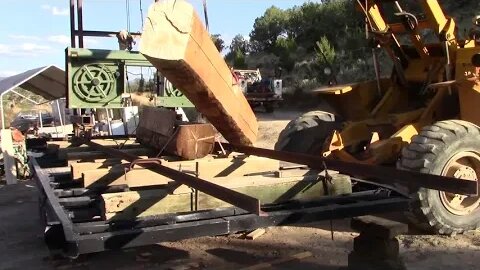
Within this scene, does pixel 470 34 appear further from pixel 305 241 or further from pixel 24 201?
pixel 24 201

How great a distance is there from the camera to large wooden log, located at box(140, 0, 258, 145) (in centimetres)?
411

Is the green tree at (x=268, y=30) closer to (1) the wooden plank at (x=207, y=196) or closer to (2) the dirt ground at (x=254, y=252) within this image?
(2) the dirt ground at (x=254, y=252)

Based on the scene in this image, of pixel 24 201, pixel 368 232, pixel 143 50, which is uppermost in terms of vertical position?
pixel 143 50

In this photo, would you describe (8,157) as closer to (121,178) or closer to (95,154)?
(95,154)

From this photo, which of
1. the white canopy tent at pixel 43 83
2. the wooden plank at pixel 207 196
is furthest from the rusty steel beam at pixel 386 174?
→ the white canopy tent at pixel 43 83

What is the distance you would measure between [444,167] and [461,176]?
30cm

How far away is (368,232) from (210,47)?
6.19 ft

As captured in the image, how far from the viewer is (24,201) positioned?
9.30m

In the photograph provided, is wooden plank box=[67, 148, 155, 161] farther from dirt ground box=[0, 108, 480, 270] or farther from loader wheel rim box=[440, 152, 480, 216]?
loader wheel rim box=[440, 152, 480, 216]

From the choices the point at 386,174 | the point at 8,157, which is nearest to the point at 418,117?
the point at 386,174

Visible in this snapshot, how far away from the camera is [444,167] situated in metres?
6.17

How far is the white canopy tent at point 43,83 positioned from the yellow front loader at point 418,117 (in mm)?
6498

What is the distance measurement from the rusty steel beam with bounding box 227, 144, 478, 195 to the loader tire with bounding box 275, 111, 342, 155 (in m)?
3.01

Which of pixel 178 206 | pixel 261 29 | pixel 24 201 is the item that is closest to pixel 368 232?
pixel 178 206
